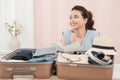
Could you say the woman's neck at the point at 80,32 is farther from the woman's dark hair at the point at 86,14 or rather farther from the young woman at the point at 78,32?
the woman's dark hair at the point at 86,14

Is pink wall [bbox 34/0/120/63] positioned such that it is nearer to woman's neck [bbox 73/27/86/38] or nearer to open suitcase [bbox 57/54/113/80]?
woman's neck [bbox 73/27/86/38]

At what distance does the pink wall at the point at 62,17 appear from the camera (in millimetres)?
2955

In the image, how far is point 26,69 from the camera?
40.1 inches

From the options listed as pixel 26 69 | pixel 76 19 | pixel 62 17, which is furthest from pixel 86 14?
pixel 26 69

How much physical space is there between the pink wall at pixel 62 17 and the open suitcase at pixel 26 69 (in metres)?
1.96

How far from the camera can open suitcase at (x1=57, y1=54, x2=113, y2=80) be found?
98 centimetres

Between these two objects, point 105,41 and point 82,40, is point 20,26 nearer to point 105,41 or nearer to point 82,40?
point 82,40

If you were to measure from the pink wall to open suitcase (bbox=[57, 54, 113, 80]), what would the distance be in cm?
199

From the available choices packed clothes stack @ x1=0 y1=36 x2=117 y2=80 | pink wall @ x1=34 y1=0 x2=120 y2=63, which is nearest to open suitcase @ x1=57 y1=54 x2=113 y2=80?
packed clothes stack @ x1=0 y1=36 x2=117 y2=80

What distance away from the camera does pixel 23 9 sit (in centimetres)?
285

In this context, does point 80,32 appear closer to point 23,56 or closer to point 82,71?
point 23,56

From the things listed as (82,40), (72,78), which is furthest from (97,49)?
(82,40)

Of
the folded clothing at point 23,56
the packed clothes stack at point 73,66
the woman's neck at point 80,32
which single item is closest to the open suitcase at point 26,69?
the packed clothes stack at point 73,66

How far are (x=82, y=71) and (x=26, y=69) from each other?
0.90ft
